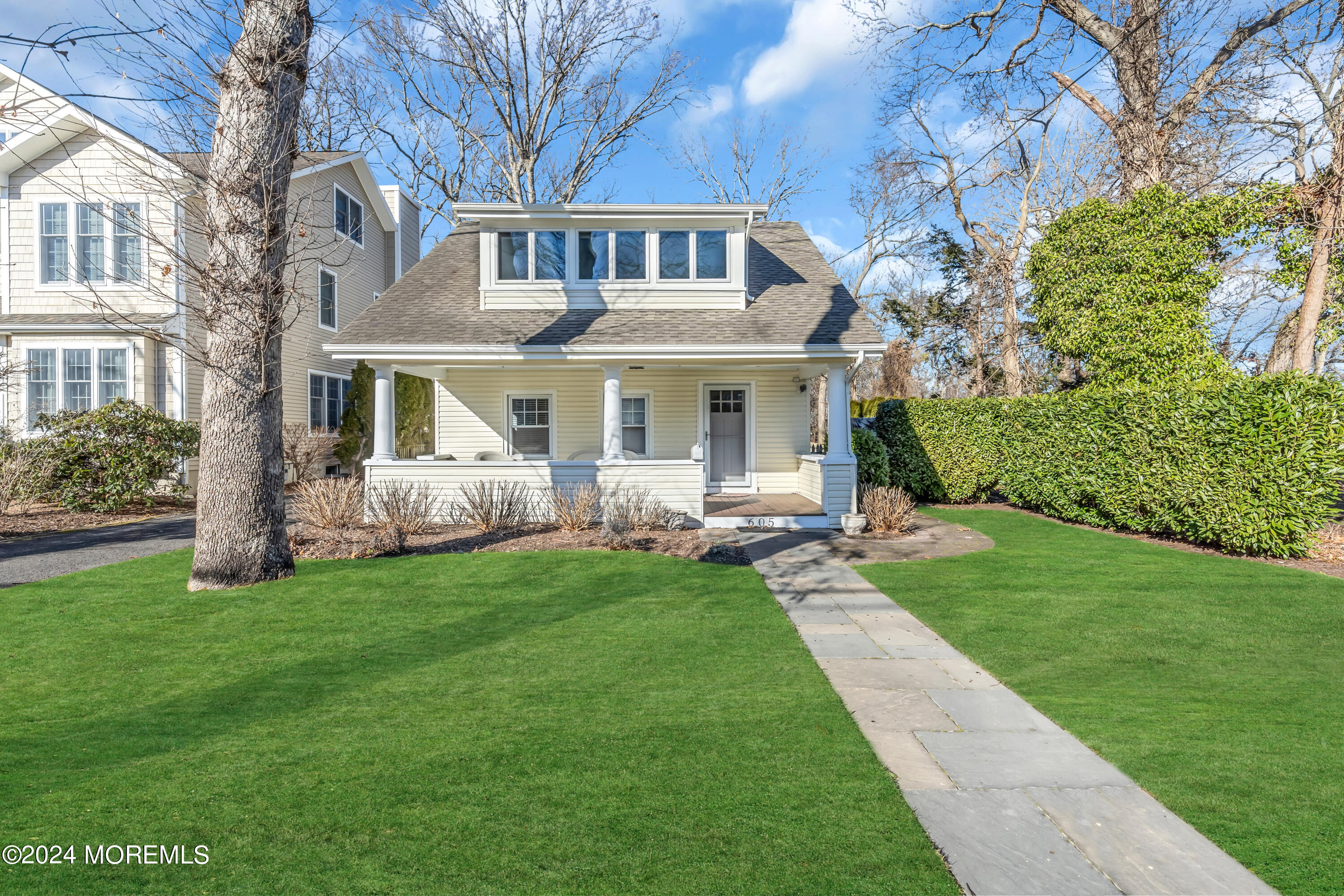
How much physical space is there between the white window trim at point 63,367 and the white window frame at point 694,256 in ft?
34.8

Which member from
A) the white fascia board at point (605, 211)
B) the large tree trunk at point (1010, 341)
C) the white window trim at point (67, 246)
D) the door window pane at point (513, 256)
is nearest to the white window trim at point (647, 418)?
the door window pane at point (513, 256)

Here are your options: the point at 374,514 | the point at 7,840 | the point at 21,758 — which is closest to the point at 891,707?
the point at 7,840

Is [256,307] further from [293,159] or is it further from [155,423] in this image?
[155,423]

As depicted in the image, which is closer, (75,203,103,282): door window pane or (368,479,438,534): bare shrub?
(368,479,438,534): bare shrub

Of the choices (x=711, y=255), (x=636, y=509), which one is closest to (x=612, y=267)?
(x=711, y=255)

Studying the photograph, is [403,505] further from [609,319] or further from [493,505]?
[609,319]

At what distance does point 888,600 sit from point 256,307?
7098mm

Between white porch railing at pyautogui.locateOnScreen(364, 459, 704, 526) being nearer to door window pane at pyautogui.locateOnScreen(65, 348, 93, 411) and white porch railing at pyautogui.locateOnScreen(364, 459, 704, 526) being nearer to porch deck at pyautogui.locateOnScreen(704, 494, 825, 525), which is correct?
porch deck at pyautogui.locateOnScreen(704, 494, 825, 525)

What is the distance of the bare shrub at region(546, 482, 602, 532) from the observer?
10125 millimetres

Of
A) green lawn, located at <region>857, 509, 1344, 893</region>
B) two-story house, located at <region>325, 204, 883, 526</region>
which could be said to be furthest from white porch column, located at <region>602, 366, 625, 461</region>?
green lawn, located at <region>857, 509, 1344, 893</region>

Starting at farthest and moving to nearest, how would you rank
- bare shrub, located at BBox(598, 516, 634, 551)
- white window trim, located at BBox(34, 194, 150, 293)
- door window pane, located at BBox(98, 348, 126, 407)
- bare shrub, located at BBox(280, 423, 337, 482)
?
1. bare shrub, located at BBox(280, 423, 337, 482)
2. white window trim, located at BBox(34, 194, 150, 293)
3. door window pane, located at BBox(98, 348, 126, 407)
4. bare shrub, located at BBox(598, 516, 634, 551)

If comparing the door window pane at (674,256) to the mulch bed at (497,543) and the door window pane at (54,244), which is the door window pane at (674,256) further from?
the door window pane at (54,244)

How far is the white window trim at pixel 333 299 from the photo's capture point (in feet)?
55.9

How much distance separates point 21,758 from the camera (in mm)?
3371
